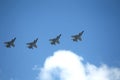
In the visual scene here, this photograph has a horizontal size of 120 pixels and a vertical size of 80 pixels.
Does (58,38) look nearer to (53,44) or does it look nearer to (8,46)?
(53,44)

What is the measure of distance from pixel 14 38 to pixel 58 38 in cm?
1453

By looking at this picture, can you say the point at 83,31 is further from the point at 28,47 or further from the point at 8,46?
the point at 8,46

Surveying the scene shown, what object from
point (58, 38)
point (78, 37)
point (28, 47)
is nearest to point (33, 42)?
point (28, 47)

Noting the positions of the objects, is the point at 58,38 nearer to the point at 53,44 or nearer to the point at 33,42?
the point at 53,44

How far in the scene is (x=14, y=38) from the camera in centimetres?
8375

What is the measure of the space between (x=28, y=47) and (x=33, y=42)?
2417mm

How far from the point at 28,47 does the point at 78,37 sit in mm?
16339

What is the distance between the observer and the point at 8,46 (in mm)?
84688

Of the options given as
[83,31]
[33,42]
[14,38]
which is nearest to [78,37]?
[83,31]

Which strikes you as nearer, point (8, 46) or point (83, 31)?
point (83, 31)

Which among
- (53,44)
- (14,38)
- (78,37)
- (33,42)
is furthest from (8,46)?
(78,37)

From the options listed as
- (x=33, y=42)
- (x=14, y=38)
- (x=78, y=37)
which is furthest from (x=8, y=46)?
(x=78, y=37)

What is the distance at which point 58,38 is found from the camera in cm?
8056

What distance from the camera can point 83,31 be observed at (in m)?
79.2
